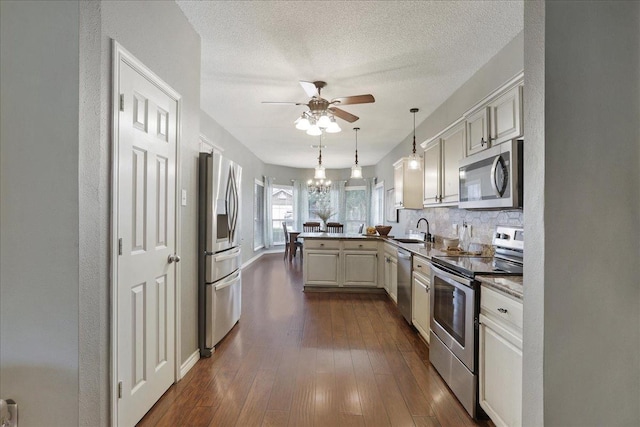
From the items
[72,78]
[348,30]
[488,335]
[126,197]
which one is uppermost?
[348,30]

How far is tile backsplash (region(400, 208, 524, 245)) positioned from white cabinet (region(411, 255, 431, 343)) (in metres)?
0.66

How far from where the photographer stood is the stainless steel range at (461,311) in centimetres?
184

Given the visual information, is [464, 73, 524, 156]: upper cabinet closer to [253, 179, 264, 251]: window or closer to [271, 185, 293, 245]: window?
[253, 179, 264, 251]: window

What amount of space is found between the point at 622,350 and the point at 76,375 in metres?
2.06

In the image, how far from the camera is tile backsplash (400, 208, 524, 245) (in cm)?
257

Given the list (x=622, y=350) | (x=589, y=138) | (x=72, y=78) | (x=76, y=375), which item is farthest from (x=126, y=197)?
(x=622, y=350)

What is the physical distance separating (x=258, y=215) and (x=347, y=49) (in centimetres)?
633

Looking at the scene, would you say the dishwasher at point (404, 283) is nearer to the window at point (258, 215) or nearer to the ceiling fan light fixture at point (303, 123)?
the ceiling fan light fixture at point (303, 123)

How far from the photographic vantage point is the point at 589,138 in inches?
42.8

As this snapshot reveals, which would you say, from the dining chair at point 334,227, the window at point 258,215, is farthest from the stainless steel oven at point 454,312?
the window at point 258,215

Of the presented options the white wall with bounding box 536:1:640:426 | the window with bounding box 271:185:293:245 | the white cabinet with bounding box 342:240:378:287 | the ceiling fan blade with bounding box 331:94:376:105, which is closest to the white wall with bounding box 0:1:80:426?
the white wall with bounding box 536:1:640:426

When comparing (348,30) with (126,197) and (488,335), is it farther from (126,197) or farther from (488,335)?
(488,335)

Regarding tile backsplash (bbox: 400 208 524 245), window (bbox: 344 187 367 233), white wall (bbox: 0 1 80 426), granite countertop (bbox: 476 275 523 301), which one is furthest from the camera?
window (bbox: 344 187 367 233)

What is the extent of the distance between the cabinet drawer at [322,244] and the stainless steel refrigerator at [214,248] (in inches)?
72.4
